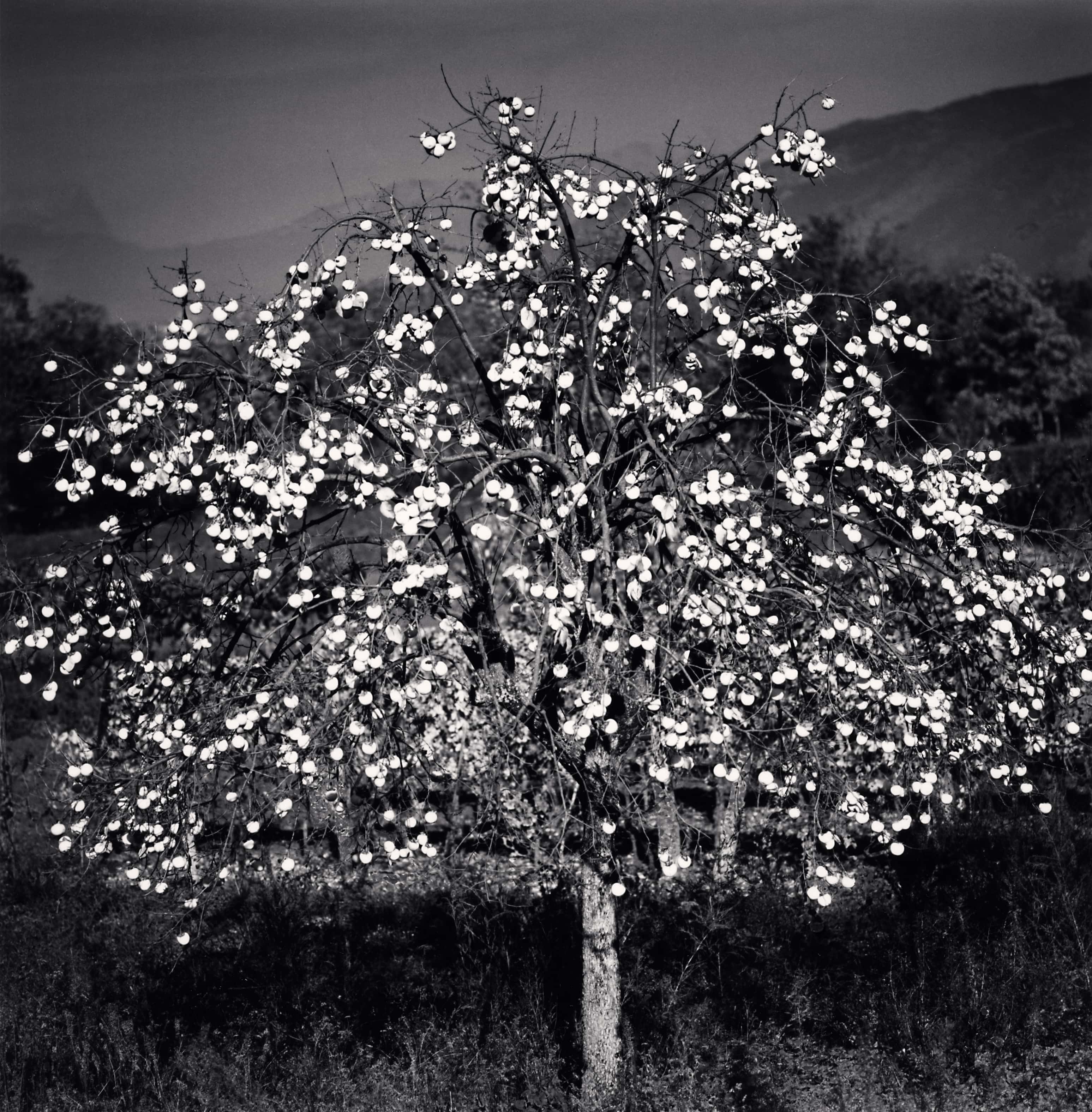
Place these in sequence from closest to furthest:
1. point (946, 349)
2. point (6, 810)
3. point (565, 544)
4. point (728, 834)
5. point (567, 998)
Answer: point (565, 544), point (567, 998), point (728, 834), point (6, 810), point (946, 349)

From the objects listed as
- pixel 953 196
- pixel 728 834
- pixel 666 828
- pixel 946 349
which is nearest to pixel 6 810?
pixel 666 828

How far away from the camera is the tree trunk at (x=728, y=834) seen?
9.28 m

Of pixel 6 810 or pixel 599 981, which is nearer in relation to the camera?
pixel 599 981

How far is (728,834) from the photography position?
9617 mm

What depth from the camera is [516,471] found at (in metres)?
6.39

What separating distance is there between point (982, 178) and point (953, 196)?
343 cm

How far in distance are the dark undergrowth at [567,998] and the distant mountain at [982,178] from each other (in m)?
61.3

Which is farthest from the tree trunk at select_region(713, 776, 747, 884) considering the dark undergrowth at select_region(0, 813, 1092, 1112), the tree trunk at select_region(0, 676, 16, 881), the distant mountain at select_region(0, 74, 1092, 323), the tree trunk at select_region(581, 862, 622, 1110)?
the distant mountain at select_region(0, 74, 1092, 323)

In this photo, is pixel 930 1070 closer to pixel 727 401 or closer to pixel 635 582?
pixel 635 582

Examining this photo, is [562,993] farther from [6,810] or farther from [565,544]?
[6,810]

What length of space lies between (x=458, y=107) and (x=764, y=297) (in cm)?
201

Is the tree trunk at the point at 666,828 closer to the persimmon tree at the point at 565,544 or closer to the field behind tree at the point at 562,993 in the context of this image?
the persimmon tree at the point at 565,544

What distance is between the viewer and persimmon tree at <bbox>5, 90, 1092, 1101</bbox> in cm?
530

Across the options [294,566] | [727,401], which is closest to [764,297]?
[727,401]
